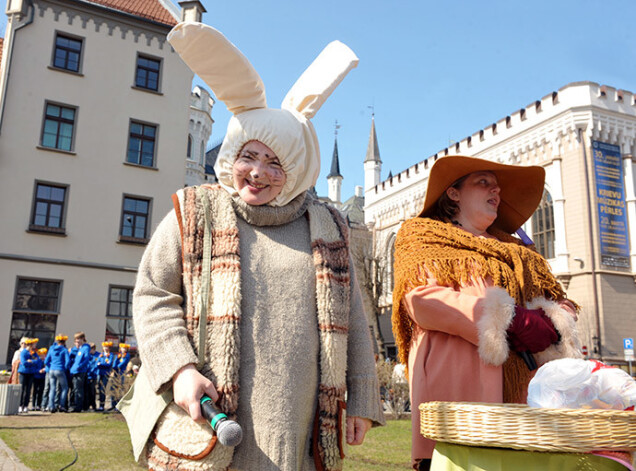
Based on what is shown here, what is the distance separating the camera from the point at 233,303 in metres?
1.89

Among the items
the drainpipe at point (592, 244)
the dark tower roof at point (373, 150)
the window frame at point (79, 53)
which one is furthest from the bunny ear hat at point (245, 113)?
the dark tower roof at point (373, 150)

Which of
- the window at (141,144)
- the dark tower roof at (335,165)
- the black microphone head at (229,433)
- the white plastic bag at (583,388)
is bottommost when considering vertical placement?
the black microphone head at (229,433)

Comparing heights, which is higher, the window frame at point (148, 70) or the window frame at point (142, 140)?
the window frame at point (148, 70)

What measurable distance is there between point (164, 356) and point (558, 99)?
2804cm

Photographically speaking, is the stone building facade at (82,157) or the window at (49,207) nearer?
the stone building facade at (82,157)

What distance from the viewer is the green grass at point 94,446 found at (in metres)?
5.71

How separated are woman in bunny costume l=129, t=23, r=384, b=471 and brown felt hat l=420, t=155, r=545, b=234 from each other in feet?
2.91

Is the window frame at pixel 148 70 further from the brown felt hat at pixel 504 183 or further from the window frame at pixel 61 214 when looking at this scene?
the brown felt hat at pixel 504 183

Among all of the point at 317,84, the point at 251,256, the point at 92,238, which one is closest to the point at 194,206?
the point at 251,256

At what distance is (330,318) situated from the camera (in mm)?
2023

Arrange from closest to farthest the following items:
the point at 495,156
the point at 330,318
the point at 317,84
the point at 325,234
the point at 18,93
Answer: the point at 330,318 → the point at 325,234 → the point at 317,84 → the point at 18,93 → the point at 495,156

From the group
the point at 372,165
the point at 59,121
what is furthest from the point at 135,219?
the point at 372,165

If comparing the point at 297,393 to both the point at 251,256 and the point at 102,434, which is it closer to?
the point at 251,256

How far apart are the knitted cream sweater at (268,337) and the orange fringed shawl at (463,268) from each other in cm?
56
